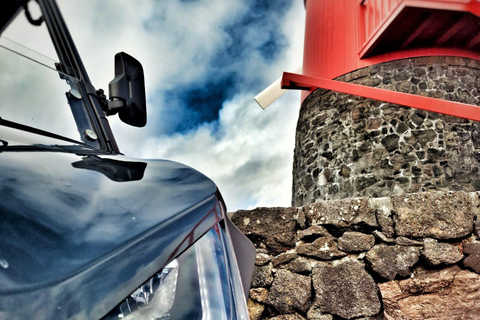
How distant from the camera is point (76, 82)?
4.68ft

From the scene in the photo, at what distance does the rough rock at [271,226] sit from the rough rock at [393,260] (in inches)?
24.4

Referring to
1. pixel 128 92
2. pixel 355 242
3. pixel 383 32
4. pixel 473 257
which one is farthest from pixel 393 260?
pixel 383 32

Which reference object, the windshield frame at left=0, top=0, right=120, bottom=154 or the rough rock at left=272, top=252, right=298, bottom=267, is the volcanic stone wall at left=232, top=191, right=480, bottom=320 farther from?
the windshield frame at left=0, top=0, right=120, bottom=154

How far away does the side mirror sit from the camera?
149 centimetres

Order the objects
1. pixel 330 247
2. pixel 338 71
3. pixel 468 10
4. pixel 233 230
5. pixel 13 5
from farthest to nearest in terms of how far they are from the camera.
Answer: pixel 338 71 → pixel 468 10 → pixel 330 247 → pixel 13 5 → pixel 233 230

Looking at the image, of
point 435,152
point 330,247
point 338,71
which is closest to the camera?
point 330,247

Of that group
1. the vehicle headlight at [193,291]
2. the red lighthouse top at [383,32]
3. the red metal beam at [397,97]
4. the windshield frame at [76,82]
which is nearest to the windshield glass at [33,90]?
the windshield frame at [76,82]

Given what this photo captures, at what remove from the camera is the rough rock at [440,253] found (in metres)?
2.76

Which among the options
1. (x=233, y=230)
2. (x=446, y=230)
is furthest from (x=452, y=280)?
(x=233, y=230)

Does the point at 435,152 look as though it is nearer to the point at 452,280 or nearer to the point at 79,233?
the point at 452,280

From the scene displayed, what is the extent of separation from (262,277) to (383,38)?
11.7 ft

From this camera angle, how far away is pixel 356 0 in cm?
574

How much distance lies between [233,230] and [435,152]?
4.64m

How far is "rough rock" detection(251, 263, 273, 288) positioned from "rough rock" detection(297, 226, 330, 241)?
358 mm
